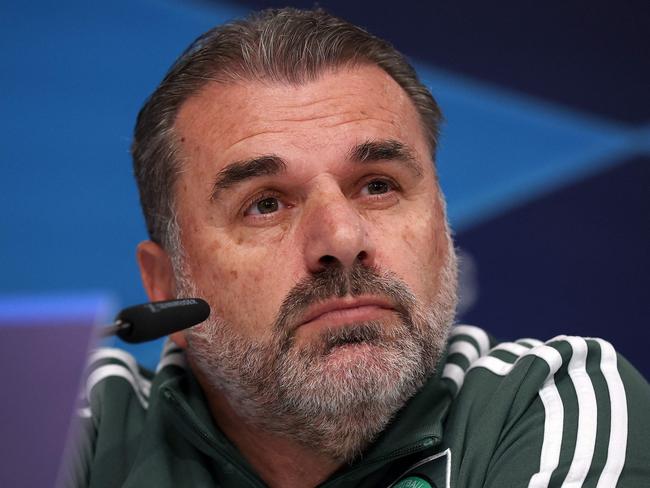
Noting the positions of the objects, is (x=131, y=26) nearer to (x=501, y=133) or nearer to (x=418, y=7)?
(x=418, y=7)

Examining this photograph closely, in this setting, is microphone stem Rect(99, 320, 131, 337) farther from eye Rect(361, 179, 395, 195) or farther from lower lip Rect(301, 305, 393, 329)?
eye Rect(361, 179, 395, 195)

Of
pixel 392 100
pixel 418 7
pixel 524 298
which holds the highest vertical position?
pixel 418 7

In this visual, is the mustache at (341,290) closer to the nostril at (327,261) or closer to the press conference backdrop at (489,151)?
the nostril at (327,261)

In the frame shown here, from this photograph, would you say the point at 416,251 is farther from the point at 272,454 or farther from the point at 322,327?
the point at 272,454

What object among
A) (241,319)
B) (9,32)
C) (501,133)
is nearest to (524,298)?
(501,133)

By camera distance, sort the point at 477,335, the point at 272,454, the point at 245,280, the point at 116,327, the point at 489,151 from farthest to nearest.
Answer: the point at 489,151
the point at 477,335
the point at 272,454
the point at 245,280
the point at 116,327

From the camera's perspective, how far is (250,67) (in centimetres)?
162

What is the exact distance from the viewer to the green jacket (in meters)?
1.31

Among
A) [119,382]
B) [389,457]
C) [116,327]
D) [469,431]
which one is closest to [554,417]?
[469,431]

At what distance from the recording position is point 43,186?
2.51 meters

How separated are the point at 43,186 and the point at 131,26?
0.53m

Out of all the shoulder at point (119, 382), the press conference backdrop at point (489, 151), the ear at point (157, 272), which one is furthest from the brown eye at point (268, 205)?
the press conference backdrop at point (489, 151)

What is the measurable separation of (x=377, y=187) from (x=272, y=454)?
19.5 inches

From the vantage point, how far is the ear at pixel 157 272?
1742 mm
